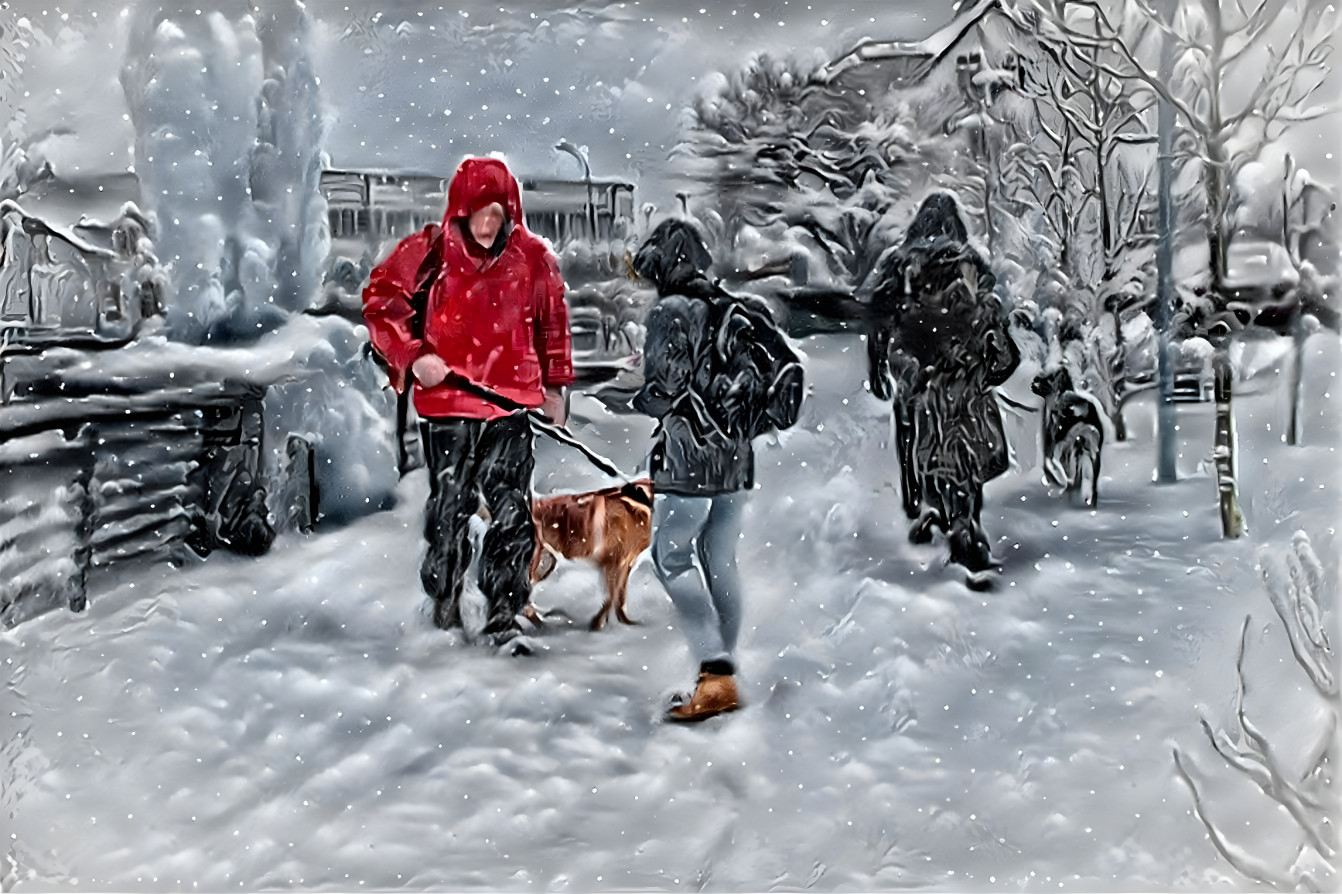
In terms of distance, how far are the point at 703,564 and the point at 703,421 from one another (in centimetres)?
29

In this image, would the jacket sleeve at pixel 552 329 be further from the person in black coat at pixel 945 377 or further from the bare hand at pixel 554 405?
the person in black coat at pixel 945 377

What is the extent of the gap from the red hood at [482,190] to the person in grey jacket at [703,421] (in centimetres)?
28

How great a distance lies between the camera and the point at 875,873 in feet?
6.53

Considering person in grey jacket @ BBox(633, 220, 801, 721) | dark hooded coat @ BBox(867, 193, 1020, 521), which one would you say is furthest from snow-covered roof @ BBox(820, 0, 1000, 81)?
person in grey jacket @ BBox(633, 220, 801, 721)

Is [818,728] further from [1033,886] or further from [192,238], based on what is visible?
[192,238]

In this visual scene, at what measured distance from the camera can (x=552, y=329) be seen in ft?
6.48

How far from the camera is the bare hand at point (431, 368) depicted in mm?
1976

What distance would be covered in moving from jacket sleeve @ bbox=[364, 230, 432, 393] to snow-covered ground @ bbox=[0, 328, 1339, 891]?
259mm

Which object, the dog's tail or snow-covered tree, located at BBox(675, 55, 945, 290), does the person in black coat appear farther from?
the dog's tail

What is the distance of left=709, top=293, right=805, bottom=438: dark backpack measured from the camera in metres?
1.98

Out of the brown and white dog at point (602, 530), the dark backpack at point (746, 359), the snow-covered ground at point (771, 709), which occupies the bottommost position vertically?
the snow-covered ground at point (771, 709)

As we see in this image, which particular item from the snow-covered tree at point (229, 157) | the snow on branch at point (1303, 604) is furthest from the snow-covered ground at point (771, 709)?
the snow-covered tree at point (229, 157)

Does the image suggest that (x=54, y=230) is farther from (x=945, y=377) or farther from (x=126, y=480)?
(x=945, y=377)

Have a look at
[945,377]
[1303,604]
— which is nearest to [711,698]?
[945,377]
